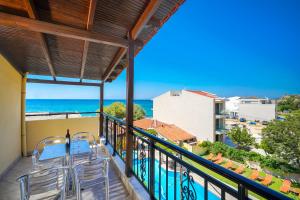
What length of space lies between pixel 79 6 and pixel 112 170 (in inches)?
114

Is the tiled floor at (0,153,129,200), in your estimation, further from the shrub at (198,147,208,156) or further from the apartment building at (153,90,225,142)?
the apartment building at (153,90,225,142)

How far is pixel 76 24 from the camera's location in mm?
2072

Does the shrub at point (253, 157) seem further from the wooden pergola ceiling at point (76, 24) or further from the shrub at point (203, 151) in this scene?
the wooden pergola ceiling at point (76, 24)

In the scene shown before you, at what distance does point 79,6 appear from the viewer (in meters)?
1.77

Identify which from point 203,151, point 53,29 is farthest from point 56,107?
point 53,29

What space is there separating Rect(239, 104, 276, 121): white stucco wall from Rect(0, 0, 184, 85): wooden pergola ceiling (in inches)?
1331

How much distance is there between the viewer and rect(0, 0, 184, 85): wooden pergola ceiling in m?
1.72

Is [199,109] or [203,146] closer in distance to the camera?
[203,146]

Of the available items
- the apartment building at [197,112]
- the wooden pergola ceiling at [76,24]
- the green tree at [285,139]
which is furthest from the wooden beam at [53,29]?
the green tree at [285,139]

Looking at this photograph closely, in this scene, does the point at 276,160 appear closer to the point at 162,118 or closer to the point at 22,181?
the point at 162,118

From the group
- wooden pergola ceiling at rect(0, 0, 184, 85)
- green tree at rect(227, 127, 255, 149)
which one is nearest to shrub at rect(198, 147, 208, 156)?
green tree at rect(227, 127, 255, 149)

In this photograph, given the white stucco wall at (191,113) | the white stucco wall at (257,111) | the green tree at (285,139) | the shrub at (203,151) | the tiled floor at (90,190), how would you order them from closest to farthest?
1. the tiled floor at (90,190)
2. the green tree at (285,139)
3. the shrub at (203,151)
4. the white stucco wall at (191,113)
5. the white stucco wall at (257,111)

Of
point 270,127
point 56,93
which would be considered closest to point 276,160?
point 270,127

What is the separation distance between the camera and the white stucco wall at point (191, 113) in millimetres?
16094
